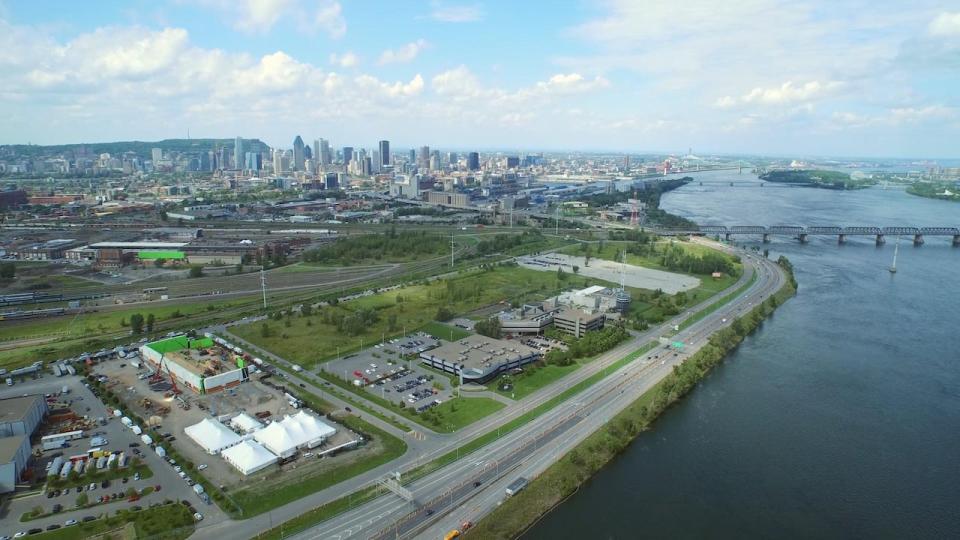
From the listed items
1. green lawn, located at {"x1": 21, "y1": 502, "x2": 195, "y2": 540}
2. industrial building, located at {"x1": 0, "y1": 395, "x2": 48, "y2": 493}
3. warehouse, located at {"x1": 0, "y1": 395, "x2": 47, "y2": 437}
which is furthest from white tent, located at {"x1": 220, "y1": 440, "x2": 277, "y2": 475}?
warehouse, located at {"x1": 0, "y1": 395, "x2": 47, "y2": 437}

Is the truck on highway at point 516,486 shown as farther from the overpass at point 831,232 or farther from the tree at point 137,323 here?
the overpass at point 831,232

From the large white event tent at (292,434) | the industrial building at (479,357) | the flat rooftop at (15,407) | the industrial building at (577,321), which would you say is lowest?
the large white event tent at (292,434)

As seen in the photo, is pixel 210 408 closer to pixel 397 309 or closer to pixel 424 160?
pixel 397 309

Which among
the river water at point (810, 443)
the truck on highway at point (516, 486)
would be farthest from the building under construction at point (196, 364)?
the river water at point (810, 443)

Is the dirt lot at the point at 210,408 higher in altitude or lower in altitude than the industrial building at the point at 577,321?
lower

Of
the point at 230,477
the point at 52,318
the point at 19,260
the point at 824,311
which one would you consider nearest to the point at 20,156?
the point at 19,260
